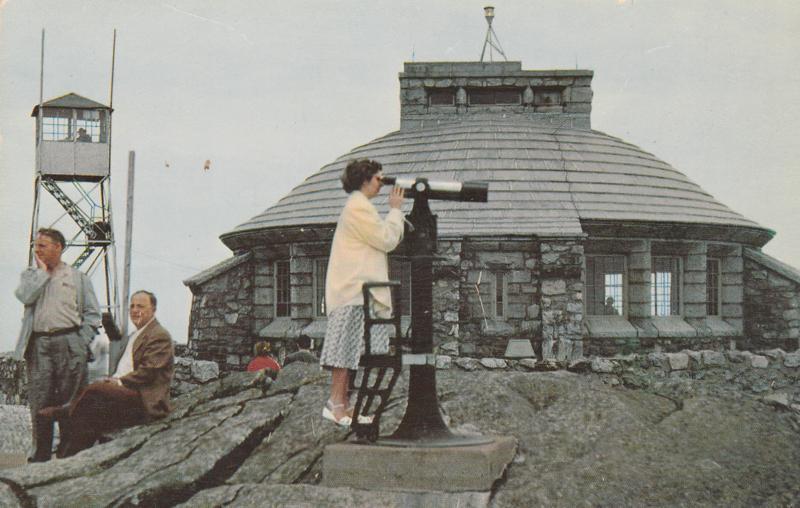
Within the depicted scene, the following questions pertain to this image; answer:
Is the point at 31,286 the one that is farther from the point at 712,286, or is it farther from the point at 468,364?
the point at 712,286

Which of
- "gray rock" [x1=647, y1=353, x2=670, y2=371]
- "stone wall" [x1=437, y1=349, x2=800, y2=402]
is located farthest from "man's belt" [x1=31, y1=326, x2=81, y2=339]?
"gray rock" [x1=647, y1=353, x2=670, y2=371]

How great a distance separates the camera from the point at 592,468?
7.08 m

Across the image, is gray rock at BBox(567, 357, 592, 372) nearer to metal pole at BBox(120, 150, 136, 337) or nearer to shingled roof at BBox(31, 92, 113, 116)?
metal pole at BBox(120, 150, 136, 337)

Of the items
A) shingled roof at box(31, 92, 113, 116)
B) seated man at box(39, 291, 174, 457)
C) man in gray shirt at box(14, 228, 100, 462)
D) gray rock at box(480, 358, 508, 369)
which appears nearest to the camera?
seated man at box(39, 291, 174, 457)

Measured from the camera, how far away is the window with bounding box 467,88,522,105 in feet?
79.0

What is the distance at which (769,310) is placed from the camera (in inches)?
800

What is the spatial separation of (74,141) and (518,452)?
19.8 meters

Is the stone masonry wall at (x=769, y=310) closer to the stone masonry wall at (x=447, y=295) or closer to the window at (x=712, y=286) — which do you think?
the window at (x=712, y=286)

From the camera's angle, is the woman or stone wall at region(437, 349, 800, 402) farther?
stone wall at region(437, 349, 800, 402)

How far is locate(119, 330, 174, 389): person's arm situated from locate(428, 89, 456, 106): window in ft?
53.6

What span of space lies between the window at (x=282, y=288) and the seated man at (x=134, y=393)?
40.0 feet

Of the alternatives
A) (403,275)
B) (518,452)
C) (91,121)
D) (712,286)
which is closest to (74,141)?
(91,121)

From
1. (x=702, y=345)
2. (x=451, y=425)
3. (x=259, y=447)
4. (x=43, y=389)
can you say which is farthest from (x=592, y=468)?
(x=702, y=345)

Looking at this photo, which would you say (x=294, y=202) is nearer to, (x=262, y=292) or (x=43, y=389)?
(x=262, y=292)
